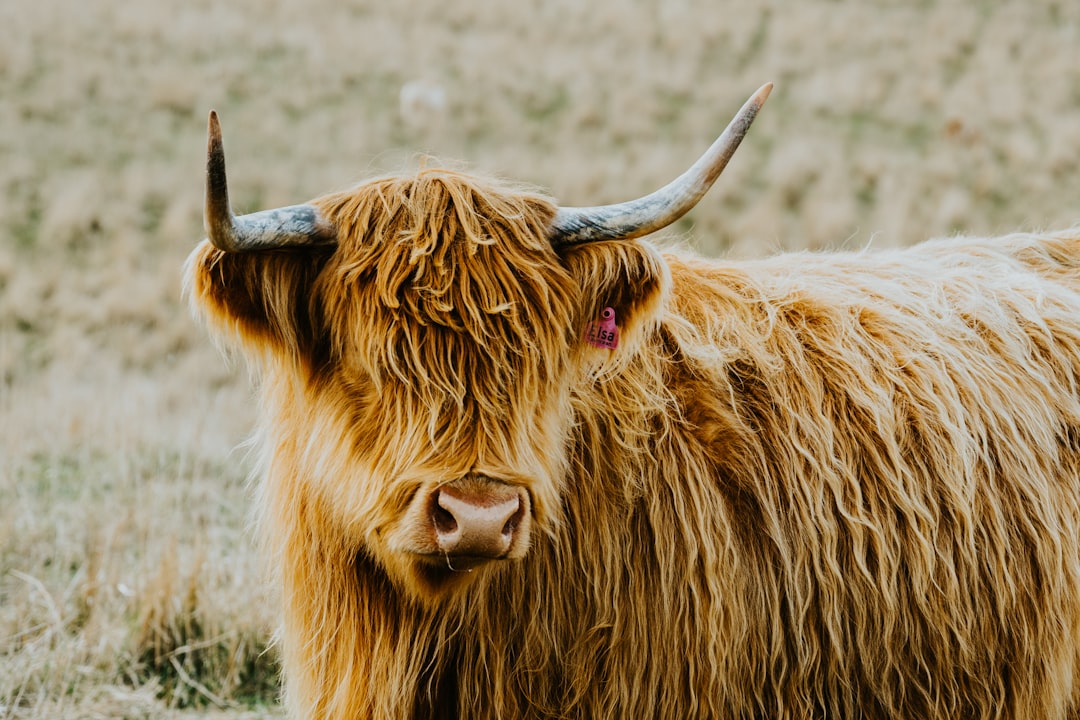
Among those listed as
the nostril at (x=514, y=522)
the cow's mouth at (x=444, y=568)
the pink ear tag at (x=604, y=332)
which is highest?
the pink ear tag at (x=604, y=332)

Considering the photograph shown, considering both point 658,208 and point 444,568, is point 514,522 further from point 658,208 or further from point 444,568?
point 658,208

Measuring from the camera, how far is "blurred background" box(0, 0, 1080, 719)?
423 centimetres

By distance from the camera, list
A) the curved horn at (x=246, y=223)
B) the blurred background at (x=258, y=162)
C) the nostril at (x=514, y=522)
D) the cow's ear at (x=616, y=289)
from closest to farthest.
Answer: the curved horn at (x=246, y=223)
the nostril at (x=514, y=522)
the cow's ear at (x=616, y=289)
the blurred background at (x=258, y=162)

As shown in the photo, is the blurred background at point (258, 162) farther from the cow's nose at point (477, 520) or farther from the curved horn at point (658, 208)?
the cow's nose at point (477, 520)

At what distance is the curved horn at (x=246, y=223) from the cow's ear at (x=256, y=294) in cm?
7

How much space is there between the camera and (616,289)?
8.74ft

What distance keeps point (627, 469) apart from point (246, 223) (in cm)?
111

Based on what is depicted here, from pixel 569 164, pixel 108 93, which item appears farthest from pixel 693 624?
pixel 108 93

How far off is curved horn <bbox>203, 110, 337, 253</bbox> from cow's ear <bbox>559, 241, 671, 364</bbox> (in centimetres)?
61

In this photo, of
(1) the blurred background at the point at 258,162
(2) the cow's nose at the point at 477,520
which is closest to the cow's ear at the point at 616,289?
(2) the cow's nose at the point at 477,520

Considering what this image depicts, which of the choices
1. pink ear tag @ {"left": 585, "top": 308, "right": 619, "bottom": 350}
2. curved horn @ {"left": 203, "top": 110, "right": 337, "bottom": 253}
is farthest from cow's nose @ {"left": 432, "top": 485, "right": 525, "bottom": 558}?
curved horn @ {"left": 203, "top": 110, "right": 337, "bottom": 253}

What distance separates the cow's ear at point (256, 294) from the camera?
8.07 ft

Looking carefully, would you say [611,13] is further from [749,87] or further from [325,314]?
[325,314]

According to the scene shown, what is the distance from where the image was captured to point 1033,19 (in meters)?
19.5
